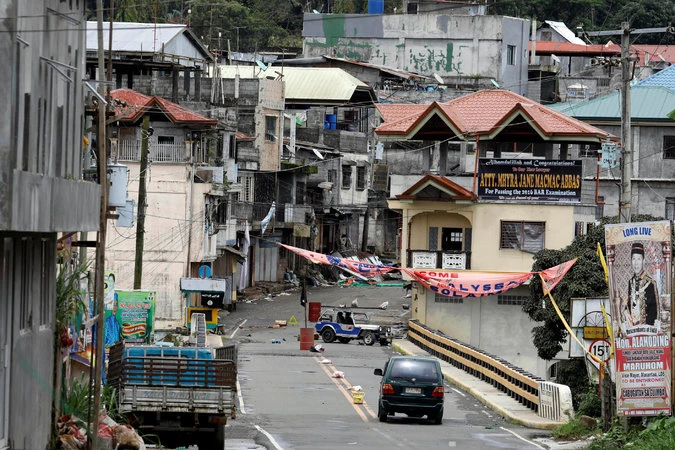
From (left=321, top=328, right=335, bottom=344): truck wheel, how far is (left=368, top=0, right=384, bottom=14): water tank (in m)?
48.6

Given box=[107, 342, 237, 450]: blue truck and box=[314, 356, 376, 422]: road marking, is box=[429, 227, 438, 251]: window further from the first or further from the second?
box=[107, 342, 237, 450]: blue truck

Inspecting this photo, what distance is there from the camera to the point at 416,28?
97.2m

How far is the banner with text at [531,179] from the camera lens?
5394cm

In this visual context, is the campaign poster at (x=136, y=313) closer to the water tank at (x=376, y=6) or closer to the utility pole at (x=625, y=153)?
the utility pole at (x=625, y=153)

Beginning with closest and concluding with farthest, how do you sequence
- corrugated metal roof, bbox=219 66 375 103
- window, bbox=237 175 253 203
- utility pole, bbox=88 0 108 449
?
utility pole, bbox=88 0 108 449 < window, bbox=237 175 253 203 < corrugated metal roof, bbox=219 66 375 103

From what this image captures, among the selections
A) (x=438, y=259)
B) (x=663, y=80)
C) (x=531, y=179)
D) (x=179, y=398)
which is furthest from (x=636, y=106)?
(x=179, y=398)

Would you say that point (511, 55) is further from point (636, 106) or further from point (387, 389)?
point (387, 389)

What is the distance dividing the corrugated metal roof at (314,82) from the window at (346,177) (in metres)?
4.40

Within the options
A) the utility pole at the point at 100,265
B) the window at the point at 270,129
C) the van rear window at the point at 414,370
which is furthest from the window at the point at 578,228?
the utility pole at the point at 100,265

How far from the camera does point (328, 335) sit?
185 feet

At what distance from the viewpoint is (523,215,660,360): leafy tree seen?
3666 centimetres

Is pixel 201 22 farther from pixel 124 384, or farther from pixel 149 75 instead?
pixel 124 384

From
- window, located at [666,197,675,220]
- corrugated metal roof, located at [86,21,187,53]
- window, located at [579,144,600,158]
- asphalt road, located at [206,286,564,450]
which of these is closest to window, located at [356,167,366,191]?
corrugated metal roof, located at [86,21,187,53]

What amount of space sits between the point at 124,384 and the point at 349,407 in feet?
35.6
